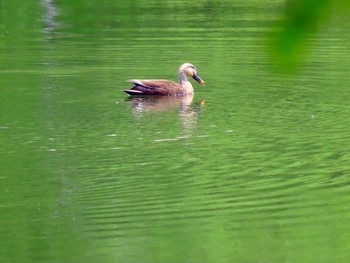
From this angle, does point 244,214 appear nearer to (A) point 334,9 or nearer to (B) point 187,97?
(A) point 334,9

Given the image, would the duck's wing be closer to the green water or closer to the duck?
the duck

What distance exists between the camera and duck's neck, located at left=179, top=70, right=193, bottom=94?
14.8 m

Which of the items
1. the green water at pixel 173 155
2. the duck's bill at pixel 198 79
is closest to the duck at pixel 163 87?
the duck's bill at pixel 198 79

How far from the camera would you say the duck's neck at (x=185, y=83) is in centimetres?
1480

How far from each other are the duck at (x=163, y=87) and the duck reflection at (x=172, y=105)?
10cm

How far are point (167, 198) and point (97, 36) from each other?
14713 mm

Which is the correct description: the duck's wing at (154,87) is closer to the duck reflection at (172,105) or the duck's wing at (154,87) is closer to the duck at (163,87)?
the duck at (163,87)

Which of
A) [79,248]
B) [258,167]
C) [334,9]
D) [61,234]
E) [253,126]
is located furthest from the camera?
[253,126]

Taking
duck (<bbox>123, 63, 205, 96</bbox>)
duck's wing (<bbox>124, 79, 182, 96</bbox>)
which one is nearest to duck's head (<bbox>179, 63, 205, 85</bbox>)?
duck (<bbox>123, 63, 205, 96</bbox>)

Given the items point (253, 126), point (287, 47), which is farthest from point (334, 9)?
point (253, 126)

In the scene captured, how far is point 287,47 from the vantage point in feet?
3.56

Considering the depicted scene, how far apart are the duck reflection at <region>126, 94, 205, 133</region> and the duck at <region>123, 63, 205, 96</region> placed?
96 millimetres

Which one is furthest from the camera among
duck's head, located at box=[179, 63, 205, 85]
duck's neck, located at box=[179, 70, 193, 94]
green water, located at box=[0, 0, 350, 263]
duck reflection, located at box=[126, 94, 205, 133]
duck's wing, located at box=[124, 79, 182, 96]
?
duck's head, located at box=[179, 63, 205, 85]

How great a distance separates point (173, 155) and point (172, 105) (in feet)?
13.9
